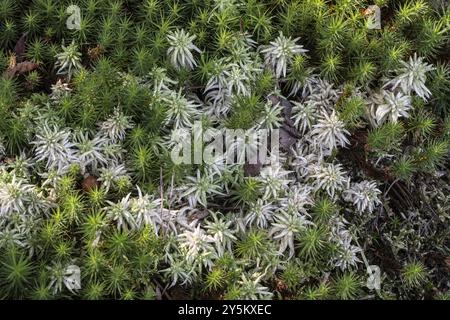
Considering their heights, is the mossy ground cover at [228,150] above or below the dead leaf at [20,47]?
below

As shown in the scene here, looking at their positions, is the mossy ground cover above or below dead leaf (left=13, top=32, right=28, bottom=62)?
below

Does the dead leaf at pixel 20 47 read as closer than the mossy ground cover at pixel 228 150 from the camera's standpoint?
No

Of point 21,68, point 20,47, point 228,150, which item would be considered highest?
point 20,47

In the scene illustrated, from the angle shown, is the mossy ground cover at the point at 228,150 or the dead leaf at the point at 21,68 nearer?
the mossy ground cover at the point at 228,150

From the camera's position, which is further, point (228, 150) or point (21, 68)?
point (21, 68)

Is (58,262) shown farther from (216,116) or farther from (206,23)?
(206,23)

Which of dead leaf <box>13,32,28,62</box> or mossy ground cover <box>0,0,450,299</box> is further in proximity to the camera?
dead leaf <box>13,32,28,62</box>

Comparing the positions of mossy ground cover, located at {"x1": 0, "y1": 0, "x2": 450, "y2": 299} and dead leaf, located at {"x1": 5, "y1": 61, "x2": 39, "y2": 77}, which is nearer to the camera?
mossy ground cover, located at {"x1": 0, "y1": 0, "x2": 450, "y2": 299}

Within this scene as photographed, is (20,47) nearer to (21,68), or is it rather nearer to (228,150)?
(21,68)

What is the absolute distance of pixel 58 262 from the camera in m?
2.68

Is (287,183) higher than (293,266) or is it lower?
higher

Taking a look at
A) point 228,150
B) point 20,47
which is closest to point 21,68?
point 20,47
